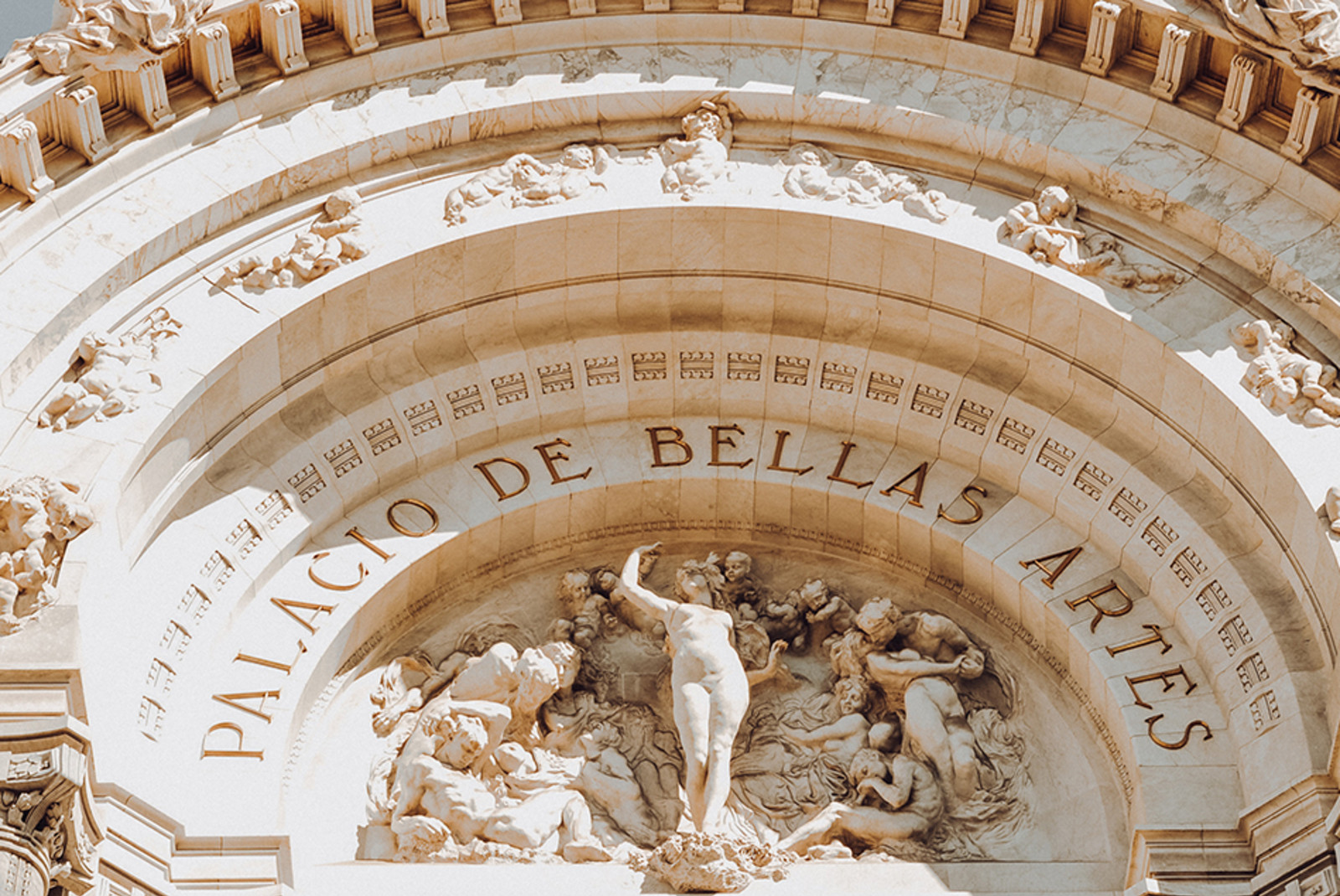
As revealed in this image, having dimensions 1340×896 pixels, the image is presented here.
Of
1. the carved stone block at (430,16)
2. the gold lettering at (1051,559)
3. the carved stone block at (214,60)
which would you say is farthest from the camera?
the carved stone block at (430,16)

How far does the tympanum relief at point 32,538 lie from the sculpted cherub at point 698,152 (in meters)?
5.59

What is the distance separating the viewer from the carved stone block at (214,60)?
16.1 metres

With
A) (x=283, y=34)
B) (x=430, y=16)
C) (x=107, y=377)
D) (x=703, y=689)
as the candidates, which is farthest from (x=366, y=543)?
(x=430, y=16)

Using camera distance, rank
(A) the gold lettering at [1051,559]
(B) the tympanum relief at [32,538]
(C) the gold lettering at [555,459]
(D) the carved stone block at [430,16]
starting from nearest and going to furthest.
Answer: (B) the tympanum relief at [32,538]
(A) the gold lettering at [1051,559]
(C) the gold lettering at [555,459]
(D) the carved stone block at [430,16]

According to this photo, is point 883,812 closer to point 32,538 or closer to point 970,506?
point 970,506

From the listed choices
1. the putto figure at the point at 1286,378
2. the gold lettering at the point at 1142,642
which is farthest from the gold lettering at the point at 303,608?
the putto figure at the point at 1286,378

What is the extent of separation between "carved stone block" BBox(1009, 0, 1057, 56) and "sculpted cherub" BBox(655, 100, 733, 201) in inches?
98.0

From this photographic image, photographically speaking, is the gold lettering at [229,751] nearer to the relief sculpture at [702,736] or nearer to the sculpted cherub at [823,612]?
the relief sculpture at [702,736]

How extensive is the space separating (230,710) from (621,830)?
3090 millimetres

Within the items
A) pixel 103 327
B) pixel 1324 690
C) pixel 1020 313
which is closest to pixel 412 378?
pixel 103 327

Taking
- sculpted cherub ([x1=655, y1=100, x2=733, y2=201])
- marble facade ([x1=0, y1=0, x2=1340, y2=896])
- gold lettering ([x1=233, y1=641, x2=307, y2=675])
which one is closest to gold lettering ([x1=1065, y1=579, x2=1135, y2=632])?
marble facade ([x1=0, y1=0, x2=1340, y2=896])

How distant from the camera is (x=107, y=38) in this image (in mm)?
15430

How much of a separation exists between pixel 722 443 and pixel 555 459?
1.41 meters

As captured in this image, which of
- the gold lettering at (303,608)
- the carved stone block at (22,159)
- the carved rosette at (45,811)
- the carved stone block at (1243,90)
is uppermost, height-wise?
the carved stone block at (1243,90)
